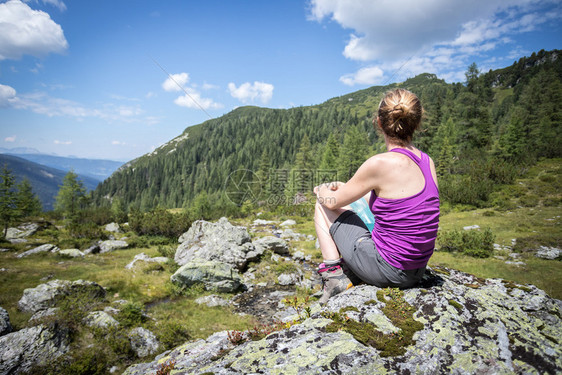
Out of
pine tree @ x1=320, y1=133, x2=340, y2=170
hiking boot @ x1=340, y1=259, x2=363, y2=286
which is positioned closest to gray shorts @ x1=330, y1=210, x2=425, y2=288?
hiking boot @ x1=340, y1=259, x2=363, y2=286

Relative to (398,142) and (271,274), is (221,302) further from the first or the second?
(398,142)

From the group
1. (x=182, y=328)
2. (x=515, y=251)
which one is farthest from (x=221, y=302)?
(x=515, y=251)

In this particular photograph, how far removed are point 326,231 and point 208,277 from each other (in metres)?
10.8

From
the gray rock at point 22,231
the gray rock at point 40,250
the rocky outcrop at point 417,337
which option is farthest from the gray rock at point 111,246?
the rocky outcrop at point 417,337

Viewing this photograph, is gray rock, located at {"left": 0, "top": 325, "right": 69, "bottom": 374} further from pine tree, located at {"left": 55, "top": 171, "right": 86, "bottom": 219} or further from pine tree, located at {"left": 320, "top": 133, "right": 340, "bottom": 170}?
pine tree, located at {"left": 55, "top": 171, "right": 86, "bottom": 219}

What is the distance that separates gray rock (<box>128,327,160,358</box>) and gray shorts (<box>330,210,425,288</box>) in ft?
24.2

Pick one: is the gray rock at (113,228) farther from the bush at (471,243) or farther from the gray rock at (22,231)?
the bush at (471,243)

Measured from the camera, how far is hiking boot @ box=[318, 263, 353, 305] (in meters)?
3.43

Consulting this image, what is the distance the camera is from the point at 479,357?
203 cm

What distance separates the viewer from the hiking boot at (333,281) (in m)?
3.43

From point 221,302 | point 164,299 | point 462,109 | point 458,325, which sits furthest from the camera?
point 462,109

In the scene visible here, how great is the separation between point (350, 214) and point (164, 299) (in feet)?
39.3

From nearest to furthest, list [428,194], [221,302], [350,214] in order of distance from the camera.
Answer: [428,194], [350,214], [221,302]

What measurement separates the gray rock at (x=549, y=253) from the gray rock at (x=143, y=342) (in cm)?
1800
